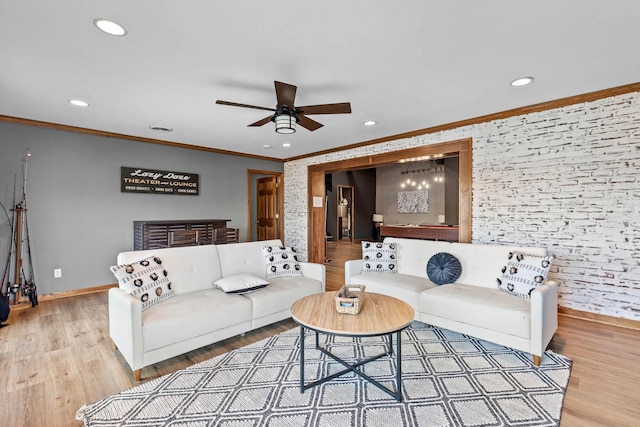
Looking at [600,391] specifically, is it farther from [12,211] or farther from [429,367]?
→ [12,211]

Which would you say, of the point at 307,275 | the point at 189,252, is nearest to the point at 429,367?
the point at 307,275

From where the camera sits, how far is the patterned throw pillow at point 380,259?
12.2 ft

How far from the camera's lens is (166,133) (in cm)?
462

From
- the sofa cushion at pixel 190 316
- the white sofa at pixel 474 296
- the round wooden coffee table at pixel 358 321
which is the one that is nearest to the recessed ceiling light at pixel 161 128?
the sofa cushion at pixel 190 316

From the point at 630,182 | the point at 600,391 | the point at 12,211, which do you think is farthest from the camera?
the point at 12,211

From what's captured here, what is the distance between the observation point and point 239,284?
290 cm

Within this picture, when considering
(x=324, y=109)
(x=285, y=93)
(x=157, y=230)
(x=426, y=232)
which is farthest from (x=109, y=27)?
(x=426, y=232)

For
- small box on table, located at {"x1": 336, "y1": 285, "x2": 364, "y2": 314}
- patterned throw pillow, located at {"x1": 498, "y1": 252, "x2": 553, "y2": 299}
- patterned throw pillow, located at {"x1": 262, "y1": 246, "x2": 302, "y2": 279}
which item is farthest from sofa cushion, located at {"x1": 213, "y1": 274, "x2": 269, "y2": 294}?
patterned throw pillow, located at {"x1": 498, "y1": 252, "x2": 553, "y2": 299}

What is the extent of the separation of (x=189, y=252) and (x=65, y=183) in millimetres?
2713

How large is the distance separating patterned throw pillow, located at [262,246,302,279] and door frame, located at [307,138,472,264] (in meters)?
2.33

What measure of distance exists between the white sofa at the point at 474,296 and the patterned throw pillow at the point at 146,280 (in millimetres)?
1987

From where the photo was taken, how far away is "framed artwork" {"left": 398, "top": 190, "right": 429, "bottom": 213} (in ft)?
31.1

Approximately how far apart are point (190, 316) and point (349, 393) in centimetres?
132

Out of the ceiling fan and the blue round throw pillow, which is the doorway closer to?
the blue round throw pillow
